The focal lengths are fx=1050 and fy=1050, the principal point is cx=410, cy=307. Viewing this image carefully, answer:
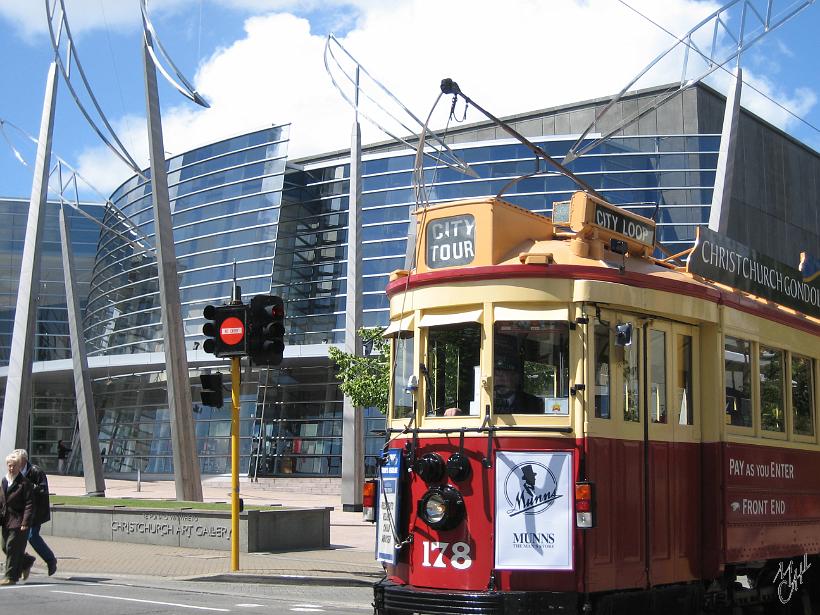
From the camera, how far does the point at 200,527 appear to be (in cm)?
1731

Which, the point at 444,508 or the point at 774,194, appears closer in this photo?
the point at 444,508

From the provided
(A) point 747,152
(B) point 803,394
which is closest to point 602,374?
(B) point 803,394

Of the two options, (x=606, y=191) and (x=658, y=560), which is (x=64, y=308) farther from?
(x=658, y=560)

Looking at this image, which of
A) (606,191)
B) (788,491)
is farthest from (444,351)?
(606,191)

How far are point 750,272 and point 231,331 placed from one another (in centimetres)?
639

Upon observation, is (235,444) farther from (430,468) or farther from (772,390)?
(772,390)

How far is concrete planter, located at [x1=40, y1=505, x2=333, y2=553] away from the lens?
1683 centimetres

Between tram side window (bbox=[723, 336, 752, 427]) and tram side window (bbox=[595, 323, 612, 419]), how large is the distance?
1.54 m

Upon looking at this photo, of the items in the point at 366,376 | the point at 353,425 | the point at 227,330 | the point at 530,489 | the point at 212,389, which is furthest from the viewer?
the point at 353,425

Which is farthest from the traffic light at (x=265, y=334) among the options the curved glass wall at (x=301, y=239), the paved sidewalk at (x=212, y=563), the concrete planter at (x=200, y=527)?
the curved glass wall at (x=301, y=239)

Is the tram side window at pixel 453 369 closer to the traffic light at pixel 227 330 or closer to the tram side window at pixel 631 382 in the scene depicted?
the tram side window at pixel 631 382

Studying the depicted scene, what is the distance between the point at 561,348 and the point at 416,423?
4.11 ft

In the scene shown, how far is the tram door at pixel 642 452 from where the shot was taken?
7.68m

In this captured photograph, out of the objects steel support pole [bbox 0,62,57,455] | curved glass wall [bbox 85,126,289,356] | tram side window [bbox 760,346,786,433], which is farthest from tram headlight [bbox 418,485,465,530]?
curved glass wall [bbox 85,126,289,356]
